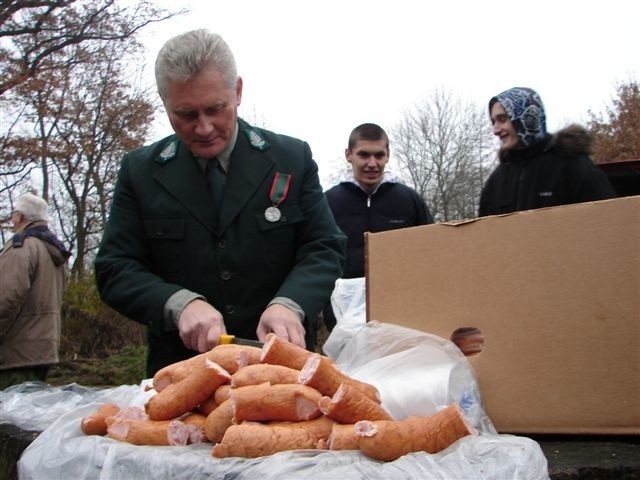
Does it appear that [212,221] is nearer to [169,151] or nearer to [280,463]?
[169,151]

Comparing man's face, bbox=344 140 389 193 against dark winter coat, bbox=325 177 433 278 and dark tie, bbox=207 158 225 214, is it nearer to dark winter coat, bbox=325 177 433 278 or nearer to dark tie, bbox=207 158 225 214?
dark winter coat, bbox=325 177 433 278

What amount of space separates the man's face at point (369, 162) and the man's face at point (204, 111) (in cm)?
217

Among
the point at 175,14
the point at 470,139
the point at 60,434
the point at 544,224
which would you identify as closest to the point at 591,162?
the point at 544,224

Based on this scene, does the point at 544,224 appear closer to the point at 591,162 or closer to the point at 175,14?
the point at 591,162

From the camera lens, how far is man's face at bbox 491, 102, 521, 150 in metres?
3.18

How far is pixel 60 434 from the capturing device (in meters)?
1.48

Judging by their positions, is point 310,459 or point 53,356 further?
point 53,356

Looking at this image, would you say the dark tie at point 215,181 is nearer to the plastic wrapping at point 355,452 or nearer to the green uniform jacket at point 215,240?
the green uniform jacket at point 215,240

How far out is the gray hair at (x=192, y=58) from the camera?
1.87 metres

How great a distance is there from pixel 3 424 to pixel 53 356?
8.38 ft

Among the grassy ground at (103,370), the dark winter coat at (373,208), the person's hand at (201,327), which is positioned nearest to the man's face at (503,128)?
the dark winter coat at (373,208)

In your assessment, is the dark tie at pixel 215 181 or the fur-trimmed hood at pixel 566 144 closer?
the dark tie at pixel 215 181

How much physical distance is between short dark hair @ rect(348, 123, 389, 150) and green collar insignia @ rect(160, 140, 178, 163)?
2.10 metres

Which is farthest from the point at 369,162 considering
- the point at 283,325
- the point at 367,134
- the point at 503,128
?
the point at 283,325
